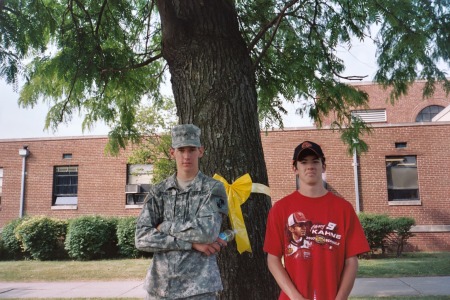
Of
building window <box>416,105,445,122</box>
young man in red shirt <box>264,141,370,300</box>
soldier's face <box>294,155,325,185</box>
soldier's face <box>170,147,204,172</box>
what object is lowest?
young man in red shirt <box>264,141,370,300</box>

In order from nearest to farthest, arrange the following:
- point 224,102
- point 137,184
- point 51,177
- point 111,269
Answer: point 224,102
point 111,269
point 137,184
point 51,177

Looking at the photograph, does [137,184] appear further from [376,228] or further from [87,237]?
[376,228]

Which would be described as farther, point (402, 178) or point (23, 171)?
point (23, 171)

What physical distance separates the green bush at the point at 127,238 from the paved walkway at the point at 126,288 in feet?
15.7

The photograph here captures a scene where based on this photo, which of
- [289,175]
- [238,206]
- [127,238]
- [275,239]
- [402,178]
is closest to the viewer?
[275,239]

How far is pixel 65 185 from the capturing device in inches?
770

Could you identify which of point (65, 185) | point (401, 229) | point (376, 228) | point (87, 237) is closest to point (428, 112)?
point (401, 229)

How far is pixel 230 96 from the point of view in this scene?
4.32 metres

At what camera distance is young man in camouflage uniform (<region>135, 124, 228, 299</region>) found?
110 inches

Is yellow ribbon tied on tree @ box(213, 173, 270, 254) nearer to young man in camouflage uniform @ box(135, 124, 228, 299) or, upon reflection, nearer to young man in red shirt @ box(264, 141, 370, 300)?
young man in camouflage uniform @ box(135, 124, 228, 299)

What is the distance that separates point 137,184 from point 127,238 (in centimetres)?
369

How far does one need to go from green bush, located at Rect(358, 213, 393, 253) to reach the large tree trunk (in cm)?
1144

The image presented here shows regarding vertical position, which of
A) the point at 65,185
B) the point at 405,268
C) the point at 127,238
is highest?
the point at 65,185

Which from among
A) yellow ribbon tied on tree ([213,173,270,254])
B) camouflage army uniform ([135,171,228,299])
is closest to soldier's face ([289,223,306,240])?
camouflage army uniform ([135,171,228,299])
